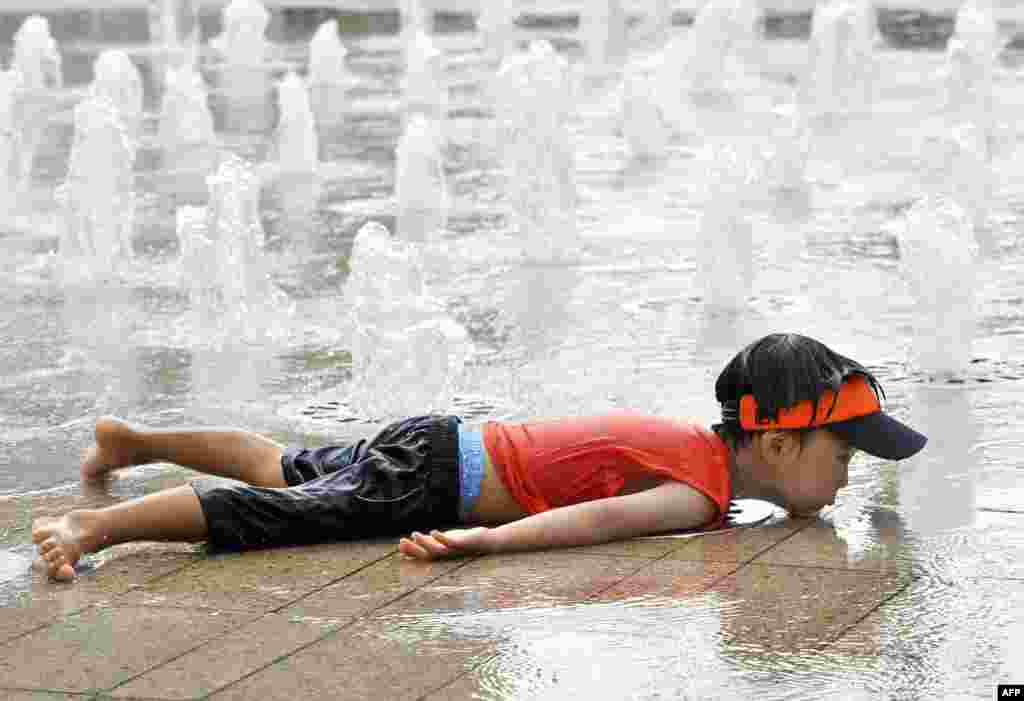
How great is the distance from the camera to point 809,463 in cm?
465

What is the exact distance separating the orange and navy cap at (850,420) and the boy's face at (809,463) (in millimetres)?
26

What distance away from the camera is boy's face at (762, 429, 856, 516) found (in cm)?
464

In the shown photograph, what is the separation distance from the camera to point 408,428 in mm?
4809

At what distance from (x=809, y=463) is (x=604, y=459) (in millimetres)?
452

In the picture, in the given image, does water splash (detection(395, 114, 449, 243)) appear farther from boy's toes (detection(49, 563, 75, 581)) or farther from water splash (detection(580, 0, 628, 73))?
water splash (detection(580, 0, 628, 73))

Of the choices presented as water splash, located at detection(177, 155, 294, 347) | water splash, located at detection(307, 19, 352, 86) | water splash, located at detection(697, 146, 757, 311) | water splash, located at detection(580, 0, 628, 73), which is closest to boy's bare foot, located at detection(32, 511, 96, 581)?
water splash, located at detection(177, 155, 294, 347)

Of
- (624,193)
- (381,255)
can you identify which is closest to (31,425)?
(381,255)

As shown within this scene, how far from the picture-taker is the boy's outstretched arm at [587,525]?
14.7 feet

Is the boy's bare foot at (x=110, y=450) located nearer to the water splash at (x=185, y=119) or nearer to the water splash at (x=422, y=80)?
the water splash at (x=185, y=119)

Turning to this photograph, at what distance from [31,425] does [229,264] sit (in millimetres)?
2194

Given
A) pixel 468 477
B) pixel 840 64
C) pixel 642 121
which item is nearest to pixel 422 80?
pixel 840 64

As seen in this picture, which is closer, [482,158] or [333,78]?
[482,158]

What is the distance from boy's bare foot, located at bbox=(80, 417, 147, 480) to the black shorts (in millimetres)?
501

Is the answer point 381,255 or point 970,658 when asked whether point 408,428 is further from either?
point 381,255
